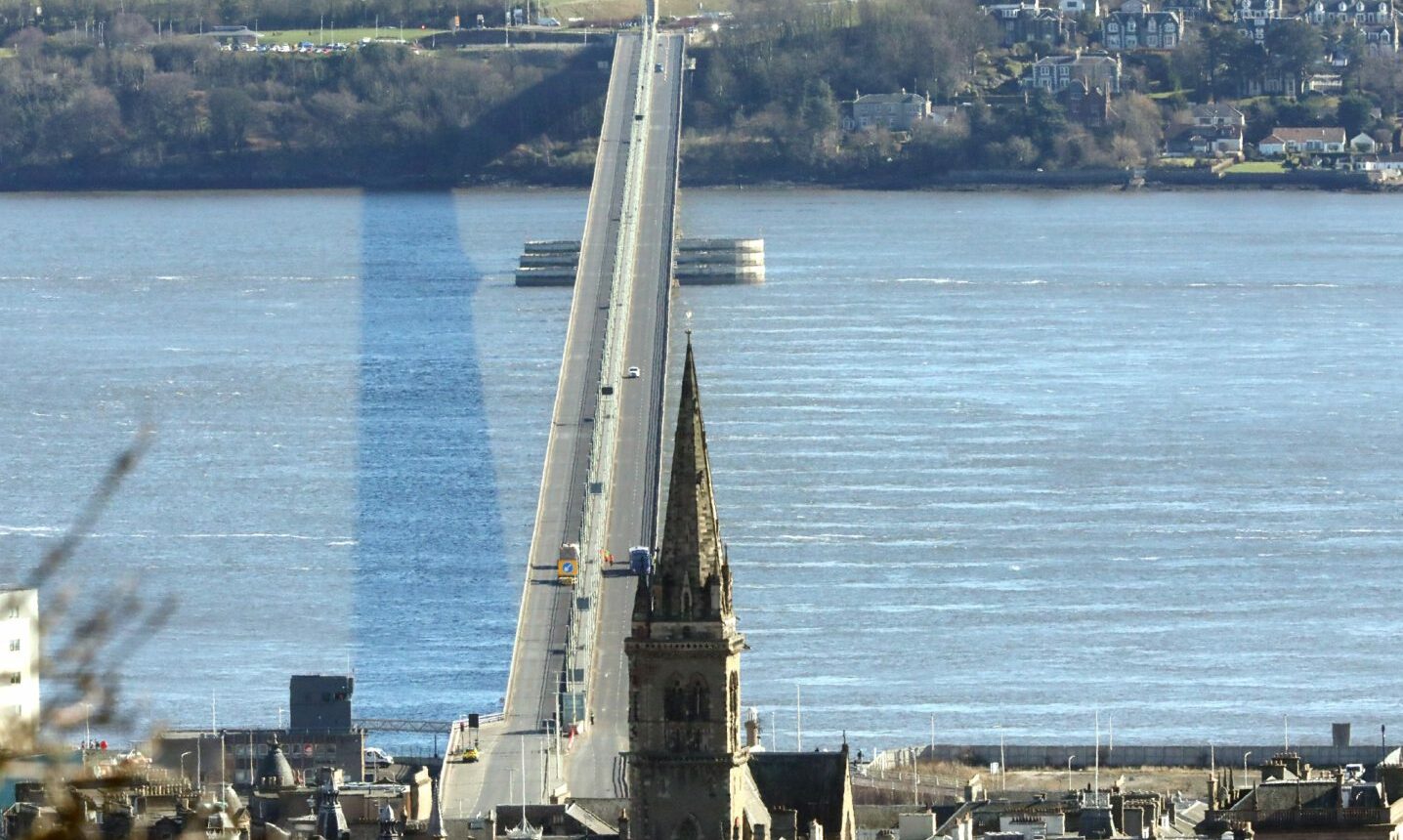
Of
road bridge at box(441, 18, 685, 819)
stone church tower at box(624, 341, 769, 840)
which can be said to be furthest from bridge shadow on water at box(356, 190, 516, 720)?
stone church tower at box(624, 341, 769, 840)

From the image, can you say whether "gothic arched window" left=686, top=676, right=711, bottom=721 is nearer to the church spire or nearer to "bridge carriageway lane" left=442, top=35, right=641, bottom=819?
the church spire

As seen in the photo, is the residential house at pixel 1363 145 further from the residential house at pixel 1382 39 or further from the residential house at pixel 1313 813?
the residential house at pixel 1313 813

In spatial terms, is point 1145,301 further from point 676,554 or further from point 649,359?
point 676,554

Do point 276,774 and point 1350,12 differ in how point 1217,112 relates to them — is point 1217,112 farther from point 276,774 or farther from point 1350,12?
point 276,774

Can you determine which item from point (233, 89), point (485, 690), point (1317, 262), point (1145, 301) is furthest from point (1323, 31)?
point (485, 690)

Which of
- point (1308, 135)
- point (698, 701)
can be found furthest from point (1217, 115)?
point (698, 701)
